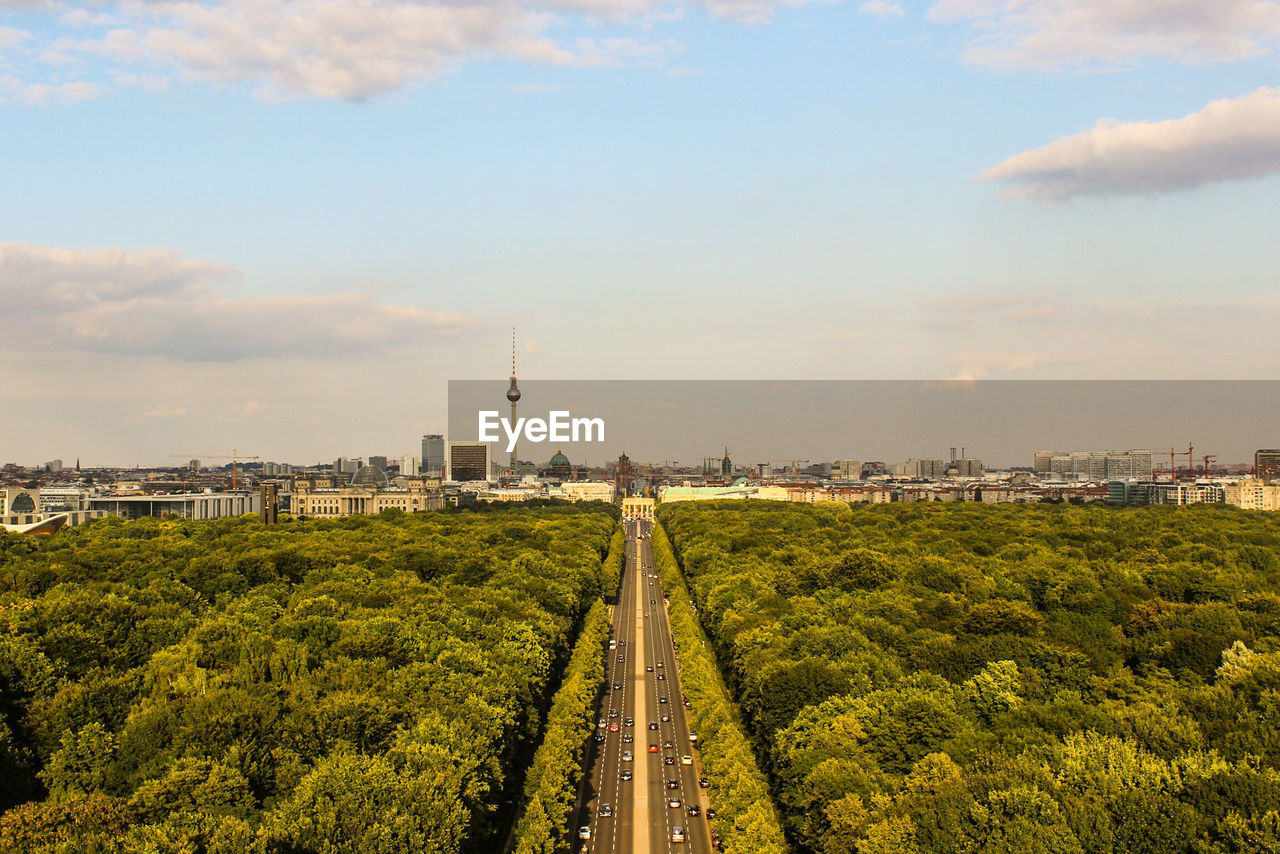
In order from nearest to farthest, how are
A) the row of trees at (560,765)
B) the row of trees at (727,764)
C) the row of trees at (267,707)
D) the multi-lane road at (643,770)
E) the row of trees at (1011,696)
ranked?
the row of trees at (267,707)
the row of trees at (1011,696)
the row of trees at (727,764)
the row of trees at (560,765)
the multi-lane road at (643,770)

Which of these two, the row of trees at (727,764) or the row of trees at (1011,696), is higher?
the row of trees at (1011,696)

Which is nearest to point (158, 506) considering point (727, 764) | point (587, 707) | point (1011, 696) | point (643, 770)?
point (587, 707)

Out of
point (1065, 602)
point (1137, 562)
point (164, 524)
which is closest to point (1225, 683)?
point (1065, 602)

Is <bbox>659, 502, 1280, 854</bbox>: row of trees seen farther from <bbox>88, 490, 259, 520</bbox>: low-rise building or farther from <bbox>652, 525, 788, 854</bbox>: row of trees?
<bbox>88, 490, 259, 520</bbox>: low-rise building

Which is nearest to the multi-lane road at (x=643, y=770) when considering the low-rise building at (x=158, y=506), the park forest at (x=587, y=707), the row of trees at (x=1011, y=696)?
the park forest at (x=587, y=707)

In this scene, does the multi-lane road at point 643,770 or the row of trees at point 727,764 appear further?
the multi-lane road at point 643,770

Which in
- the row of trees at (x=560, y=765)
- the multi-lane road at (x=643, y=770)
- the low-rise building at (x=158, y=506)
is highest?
the low-rise building at (x=158, y=506)

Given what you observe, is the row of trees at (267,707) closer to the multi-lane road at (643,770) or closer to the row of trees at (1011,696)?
the multi-lane road at (643,770)
